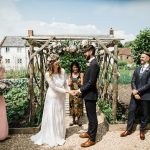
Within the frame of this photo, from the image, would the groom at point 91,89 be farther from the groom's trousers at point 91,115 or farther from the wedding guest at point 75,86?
the wedding guest at point 75,86

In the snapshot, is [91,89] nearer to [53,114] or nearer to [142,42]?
[53,114]

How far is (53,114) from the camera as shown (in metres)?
7.94

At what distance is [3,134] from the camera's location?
8055 millimetres

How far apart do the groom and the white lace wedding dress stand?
0.63m

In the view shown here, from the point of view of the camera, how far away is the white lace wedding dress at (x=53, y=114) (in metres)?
7.86

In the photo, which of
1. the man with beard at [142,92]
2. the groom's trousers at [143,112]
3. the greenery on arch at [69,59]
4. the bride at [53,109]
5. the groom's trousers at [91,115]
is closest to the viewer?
the groom's trousers at [91,115]

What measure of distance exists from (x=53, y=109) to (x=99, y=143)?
4.85 feet

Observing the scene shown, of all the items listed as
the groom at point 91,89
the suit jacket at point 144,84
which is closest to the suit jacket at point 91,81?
the groom at point 91,89

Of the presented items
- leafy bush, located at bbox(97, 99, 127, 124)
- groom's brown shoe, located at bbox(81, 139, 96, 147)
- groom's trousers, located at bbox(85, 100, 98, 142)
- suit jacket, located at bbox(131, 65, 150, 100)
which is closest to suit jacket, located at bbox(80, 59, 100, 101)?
groom's trousers, located at bbox(85, 100, 98, 142)

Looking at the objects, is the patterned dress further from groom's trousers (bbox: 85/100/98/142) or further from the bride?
groom's trousers (bbox: 85/100/98/142)

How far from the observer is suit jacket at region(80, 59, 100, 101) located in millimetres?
7207

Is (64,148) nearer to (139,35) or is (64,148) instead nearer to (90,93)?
(90,93)

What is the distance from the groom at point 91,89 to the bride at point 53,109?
2.07 ft

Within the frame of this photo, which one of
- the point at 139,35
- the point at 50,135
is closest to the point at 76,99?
the point at 50,135
